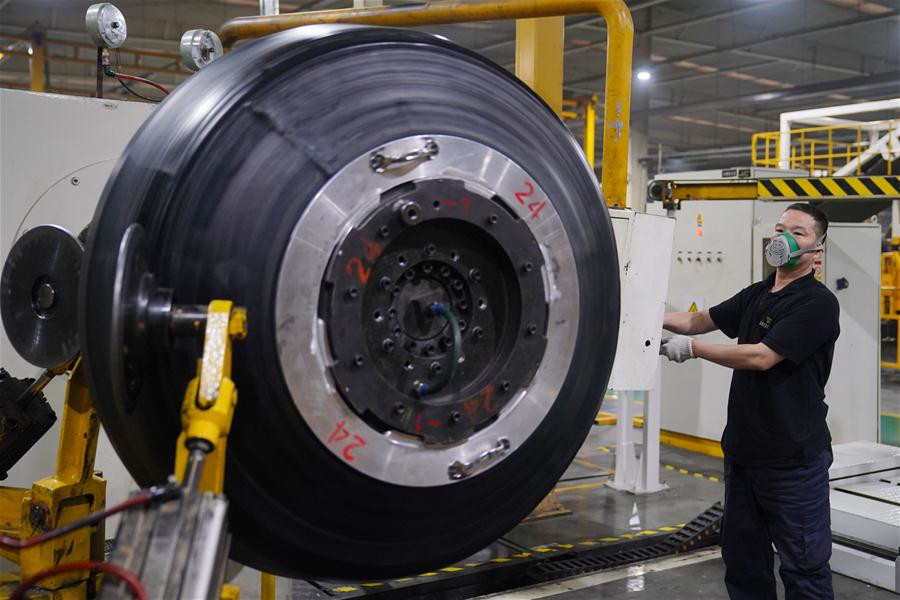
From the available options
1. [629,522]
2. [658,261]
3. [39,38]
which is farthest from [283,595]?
[39,38]

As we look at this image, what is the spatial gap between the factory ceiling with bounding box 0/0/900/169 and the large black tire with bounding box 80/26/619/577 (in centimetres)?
844

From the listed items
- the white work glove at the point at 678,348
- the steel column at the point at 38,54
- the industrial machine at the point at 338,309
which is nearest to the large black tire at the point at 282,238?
the industrial machine at the point at 338,309

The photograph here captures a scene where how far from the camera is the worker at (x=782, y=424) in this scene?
2.97 metres

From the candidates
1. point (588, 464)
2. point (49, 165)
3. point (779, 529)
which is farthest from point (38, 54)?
point (779, 529)

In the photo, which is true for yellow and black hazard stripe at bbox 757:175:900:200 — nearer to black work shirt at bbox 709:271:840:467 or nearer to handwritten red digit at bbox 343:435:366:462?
black work shirt at bbox 709:271:840:467

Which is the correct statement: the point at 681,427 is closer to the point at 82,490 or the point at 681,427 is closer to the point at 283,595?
the point at 283,595

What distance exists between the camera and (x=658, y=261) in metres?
2.39

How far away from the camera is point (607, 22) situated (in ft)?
8.80

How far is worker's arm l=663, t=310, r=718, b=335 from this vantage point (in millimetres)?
3318

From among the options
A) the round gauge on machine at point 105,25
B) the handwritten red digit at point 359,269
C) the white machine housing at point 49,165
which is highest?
the round gauge on machine at point 105,25

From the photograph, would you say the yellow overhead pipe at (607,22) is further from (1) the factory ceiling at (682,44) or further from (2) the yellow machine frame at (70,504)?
(1) the factory ceiling at (682,44)

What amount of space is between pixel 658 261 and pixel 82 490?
163 centimetres

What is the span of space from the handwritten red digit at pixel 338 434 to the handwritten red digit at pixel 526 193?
476mm

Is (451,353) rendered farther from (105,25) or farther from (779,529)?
(105,25)
